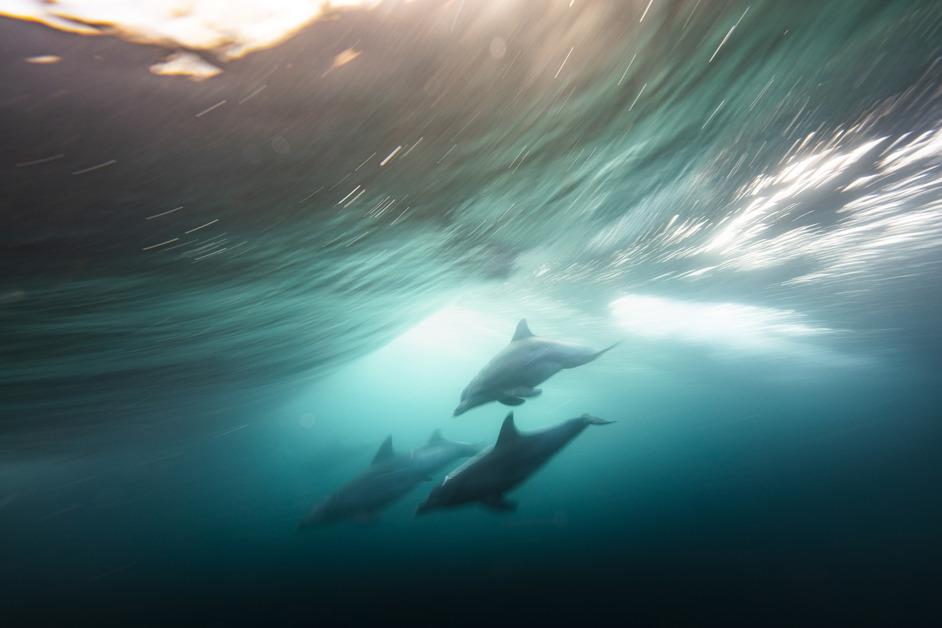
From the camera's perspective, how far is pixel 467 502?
8.62 meters

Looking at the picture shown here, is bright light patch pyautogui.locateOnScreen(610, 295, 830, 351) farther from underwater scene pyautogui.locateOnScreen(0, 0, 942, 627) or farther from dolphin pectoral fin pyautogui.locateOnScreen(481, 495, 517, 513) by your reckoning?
dolphin pectoral fin pyautogui.locateOnScreen(481, 495, 517, 513)

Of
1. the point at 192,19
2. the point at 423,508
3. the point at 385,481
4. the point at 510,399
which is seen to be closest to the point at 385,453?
the point at 385,481

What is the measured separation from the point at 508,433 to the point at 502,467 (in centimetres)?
66

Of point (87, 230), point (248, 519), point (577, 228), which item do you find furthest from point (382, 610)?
point (248, 519)

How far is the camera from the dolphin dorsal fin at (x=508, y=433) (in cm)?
856

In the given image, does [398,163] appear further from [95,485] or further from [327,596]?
[95,485]

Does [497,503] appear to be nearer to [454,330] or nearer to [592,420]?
[592,420]

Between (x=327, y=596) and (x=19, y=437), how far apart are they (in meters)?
12.8

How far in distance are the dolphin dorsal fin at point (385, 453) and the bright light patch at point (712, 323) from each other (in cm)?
1094

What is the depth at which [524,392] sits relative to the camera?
827 centimetres

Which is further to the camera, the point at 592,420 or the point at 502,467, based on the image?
the point at 502,467

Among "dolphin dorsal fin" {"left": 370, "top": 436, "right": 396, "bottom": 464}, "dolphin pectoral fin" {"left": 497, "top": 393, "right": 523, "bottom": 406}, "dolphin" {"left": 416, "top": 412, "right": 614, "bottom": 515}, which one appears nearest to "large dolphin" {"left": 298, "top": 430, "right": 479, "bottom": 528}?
"dolphin dorsal fin" {"left": 370, "top": 436, "right": 396, "bottom": 464}

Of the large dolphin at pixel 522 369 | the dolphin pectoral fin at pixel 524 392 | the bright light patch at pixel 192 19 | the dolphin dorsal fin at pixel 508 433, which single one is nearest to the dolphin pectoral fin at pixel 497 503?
the dolphin dorsal fin at pixel 508 433

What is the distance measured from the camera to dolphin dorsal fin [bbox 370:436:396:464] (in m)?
12.8
